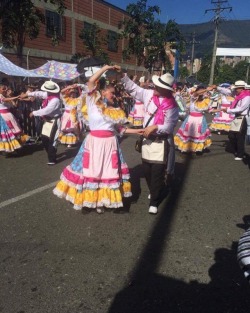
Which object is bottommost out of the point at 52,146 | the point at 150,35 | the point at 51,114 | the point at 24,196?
the point at 24,196

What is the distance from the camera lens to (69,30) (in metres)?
24.8

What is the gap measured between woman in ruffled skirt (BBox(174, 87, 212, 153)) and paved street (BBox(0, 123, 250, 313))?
280 centimetres

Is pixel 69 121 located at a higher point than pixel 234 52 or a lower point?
lower

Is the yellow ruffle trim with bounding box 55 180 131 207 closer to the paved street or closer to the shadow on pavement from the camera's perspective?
the paved street

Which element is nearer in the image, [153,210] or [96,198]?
[96,198]

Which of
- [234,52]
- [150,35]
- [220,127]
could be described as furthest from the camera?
[234,52]

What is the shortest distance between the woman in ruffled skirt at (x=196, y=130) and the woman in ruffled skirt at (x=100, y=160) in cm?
469

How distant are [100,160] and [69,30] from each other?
22.7 m

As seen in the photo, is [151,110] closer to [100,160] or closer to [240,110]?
[100,160]

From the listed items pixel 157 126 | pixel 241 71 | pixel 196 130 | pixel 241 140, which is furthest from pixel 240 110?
pixel 241 71

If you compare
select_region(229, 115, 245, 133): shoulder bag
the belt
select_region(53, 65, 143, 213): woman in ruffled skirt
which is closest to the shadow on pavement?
select_region(53, 65, 143, 213): woman in ruffled skirt

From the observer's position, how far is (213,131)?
13.2 meters

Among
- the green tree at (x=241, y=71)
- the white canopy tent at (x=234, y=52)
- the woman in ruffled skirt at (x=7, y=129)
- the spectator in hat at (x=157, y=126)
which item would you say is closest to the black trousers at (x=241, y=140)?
the spectator in hat at (x=157, y=126)

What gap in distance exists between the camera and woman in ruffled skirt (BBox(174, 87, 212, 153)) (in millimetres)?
8891
